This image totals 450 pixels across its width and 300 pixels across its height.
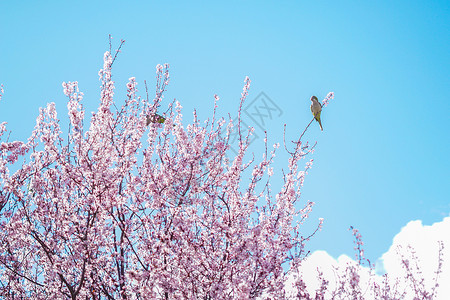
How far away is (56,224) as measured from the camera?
6016 millimetres

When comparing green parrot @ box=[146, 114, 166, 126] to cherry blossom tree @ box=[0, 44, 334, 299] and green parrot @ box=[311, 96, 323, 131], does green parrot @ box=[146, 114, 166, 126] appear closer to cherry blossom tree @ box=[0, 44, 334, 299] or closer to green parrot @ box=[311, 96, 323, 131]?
cherry blossom tree @ box=[0, 44, 334, 299]

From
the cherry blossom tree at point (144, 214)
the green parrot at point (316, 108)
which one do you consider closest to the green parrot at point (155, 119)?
the cherry blossom tree at point (144, 214)

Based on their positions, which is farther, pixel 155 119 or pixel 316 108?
pixel 316 108

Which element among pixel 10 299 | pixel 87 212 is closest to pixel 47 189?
pixel 87 212

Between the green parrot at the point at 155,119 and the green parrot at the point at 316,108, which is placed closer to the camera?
the green parrot at the point at 155,119

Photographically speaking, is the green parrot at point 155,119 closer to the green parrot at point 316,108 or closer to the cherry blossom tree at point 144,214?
the cherry blossom tree at point 144,214

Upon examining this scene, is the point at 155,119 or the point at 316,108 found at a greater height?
the point at 316,108

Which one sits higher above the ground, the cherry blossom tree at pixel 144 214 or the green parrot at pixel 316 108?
the green parrot at pixel 316 108

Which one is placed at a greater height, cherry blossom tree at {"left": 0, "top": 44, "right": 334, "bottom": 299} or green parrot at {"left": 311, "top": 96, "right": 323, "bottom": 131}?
green parrot at {"left": 311, "top": 96, "right": 323, "bottom": 131}

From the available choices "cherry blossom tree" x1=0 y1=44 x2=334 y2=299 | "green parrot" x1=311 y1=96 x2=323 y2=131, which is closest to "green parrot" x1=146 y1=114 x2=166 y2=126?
"cherry blossom tree" x1=0 y1=44 x2=334 y2=299

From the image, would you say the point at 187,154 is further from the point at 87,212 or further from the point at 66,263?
the point at 66,263

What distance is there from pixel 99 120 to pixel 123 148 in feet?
2.04

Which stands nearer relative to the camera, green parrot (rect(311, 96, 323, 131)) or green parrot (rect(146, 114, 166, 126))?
green parrot (rect(146, 114, 166, 126))

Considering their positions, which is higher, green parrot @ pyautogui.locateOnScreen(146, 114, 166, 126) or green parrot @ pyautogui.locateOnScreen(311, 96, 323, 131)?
green parrot @ pyautogui.locateOnScreen(311, 96, 323, 131)
